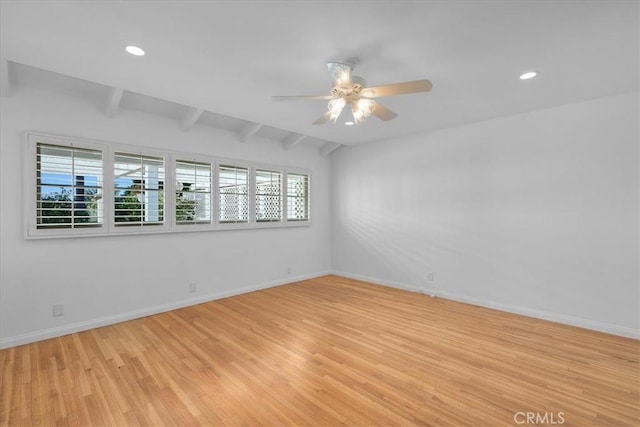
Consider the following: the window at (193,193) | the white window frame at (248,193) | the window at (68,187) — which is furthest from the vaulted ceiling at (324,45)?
the white window frame at (248,193)

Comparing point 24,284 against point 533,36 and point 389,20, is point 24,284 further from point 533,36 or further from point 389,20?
point 533,36

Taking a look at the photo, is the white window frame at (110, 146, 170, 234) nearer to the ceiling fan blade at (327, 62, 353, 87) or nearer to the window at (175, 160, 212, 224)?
the window at (175, 160, 212, 224)

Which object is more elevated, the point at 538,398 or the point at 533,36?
the point at 533,36

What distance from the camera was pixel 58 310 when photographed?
3109mm

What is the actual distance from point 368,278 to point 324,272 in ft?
3.33

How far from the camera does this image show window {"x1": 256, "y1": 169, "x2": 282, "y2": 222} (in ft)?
16.5

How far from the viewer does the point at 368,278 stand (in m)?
5.46

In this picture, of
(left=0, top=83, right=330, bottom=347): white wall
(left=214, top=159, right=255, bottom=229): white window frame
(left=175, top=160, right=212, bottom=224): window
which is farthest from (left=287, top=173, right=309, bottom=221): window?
(left=175, top=160, right=212, bottom=224): window

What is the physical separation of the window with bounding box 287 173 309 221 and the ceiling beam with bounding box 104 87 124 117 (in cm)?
283

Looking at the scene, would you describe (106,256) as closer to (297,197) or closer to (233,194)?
(233,194)

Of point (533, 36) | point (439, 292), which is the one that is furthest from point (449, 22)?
point (439, 292)

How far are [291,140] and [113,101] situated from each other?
2.69 meters

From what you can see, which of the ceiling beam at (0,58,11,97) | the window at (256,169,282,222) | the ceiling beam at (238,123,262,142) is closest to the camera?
the ceiling beam at (0,58,11,97)

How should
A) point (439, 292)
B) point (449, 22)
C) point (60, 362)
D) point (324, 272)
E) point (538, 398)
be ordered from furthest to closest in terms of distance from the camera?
1. point (324, 272)
2. point (439, 292)
3. point (60, 362)
4. point (538, 398)
5. point (449, 22)
